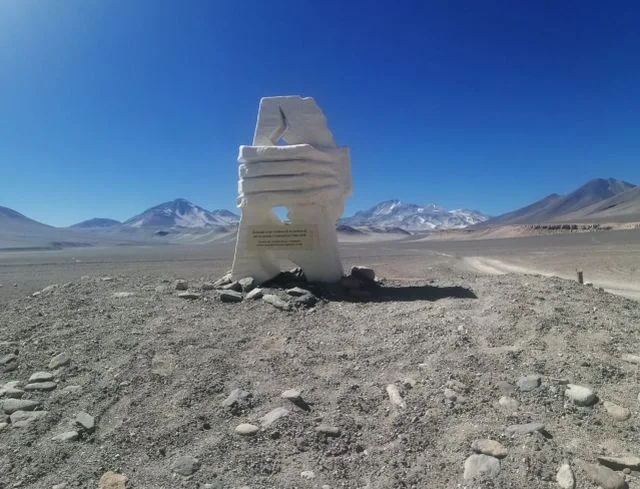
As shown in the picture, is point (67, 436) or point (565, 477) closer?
point (565, 477)

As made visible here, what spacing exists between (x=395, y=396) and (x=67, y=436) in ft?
11.0

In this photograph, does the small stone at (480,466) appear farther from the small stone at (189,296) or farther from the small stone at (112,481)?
the small stone at (189,296)

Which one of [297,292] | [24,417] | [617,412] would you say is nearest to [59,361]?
[24,417]

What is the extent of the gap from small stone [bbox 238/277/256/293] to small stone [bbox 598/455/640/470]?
7860mm

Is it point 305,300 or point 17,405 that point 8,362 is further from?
point 305,300

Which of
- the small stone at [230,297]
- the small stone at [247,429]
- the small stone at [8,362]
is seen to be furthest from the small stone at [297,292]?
the small stone at [247,429]

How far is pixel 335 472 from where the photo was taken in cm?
397

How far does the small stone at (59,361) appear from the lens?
21.0ft

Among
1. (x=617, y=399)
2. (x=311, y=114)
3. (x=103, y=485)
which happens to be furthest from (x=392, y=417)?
(x=311, y=114)

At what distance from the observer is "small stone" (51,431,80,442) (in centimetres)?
457

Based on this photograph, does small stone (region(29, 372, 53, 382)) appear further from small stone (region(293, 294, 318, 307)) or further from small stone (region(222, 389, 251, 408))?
small stone (region(293, 294, 318, 307))

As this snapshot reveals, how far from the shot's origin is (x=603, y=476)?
144 inches

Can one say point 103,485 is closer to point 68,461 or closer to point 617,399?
point 68,461

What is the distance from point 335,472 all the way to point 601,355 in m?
3.91
